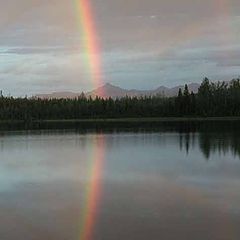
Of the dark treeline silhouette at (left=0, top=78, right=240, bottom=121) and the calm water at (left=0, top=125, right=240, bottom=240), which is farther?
the dark treeline silhouette at (left=0, top=78, right=240, bottom=121)

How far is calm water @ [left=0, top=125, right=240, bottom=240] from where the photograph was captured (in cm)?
1122

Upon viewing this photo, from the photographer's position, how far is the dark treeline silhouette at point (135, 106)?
99.4 metres

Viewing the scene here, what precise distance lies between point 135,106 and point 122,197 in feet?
333

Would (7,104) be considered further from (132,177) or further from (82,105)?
(132,177)

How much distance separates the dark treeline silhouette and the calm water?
71.6m

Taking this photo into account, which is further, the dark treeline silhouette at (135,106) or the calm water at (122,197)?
the dark treeline silhouette at (135,106)

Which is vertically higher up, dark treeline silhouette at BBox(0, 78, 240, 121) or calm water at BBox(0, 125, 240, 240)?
dark treeline silhouette at BBox(0, 78, 240, 121)

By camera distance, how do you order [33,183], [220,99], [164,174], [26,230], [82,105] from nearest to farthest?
[26,230] < [33,183] < [164,174] < [220,99] < [82,105]

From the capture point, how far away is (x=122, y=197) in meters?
15.2

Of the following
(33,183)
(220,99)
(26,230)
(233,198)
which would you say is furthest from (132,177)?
(220,99)

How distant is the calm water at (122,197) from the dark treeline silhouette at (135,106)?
71.6m

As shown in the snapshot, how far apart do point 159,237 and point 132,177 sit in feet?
30.1

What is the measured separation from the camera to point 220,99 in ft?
336

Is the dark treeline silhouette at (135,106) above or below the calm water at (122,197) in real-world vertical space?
above
